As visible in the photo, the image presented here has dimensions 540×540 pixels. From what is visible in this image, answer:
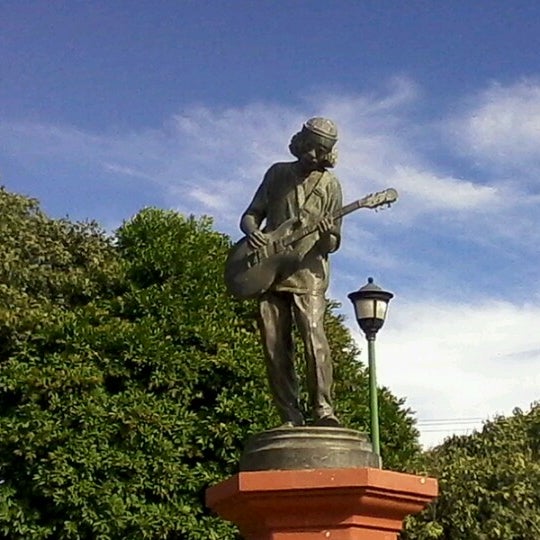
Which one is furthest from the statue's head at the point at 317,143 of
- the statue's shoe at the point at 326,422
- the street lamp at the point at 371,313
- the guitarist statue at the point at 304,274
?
the street lamp at the point at 371,313

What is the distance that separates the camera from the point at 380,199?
7.48m

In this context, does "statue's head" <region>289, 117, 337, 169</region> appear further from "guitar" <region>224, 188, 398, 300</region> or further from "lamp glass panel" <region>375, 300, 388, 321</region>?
"lamp glass panel" <region>375, 300, 388, 321</region>

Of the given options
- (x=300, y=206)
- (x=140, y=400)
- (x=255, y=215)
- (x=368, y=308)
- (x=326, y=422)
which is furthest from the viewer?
(x=140, y=400)

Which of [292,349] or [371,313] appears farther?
[371,313]

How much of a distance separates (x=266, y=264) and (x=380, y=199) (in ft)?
2.86

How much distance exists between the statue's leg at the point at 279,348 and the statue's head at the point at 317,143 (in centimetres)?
94

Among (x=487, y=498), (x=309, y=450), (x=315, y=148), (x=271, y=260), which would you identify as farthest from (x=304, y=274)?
(x=487, y=498)

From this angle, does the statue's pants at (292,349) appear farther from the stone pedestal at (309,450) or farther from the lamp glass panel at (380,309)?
the lamp glass panel at (380,309)

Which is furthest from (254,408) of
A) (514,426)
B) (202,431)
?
(514,426)

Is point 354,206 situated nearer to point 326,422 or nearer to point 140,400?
point 326,422

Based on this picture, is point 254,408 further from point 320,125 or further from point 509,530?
point 509,530

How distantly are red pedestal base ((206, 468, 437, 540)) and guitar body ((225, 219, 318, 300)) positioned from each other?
1341mm

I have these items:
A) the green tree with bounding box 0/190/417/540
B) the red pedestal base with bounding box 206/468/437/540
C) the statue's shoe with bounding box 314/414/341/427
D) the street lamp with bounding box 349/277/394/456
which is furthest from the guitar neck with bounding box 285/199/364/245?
the green tree with bounding box 0/190/417/540

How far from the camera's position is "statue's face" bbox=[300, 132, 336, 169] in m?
7.71
